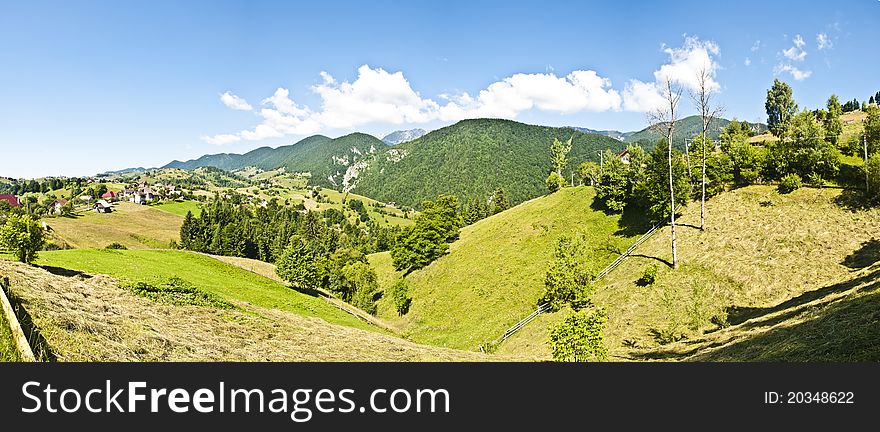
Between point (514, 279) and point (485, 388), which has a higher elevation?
point (485, 388)

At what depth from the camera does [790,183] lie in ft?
127

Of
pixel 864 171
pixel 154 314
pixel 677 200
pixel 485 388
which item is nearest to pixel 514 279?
pixel 677 200

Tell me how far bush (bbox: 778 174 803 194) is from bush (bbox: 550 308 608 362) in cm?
3400

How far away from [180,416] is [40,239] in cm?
3219

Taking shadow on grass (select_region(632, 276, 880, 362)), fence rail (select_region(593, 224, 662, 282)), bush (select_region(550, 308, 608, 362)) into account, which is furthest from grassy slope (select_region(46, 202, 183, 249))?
shadow on grass (select_region(632, 276, 880, 362))

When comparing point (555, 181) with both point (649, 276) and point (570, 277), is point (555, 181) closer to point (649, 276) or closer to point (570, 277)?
point (570, 277)

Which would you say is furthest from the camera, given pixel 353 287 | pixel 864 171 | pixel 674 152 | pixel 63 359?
pixel 353 287

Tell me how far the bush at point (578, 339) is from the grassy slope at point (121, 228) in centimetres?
10877

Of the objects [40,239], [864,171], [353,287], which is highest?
[864,171]

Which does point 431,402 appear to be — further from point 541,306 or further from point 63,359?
point 541,306

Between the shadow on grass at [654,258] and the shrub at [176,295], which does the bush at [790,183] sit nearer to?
the shadow on grass at [654,258]

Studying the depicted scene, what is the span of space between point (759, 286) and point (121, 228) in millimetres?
152338

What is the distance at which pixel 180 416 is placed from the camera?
6.60m

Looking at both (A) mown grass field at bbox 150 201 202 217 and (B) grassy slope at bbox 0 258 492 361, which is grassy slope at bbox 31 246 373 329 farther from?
(A) mown grass field at bbox 150 201 202 217
